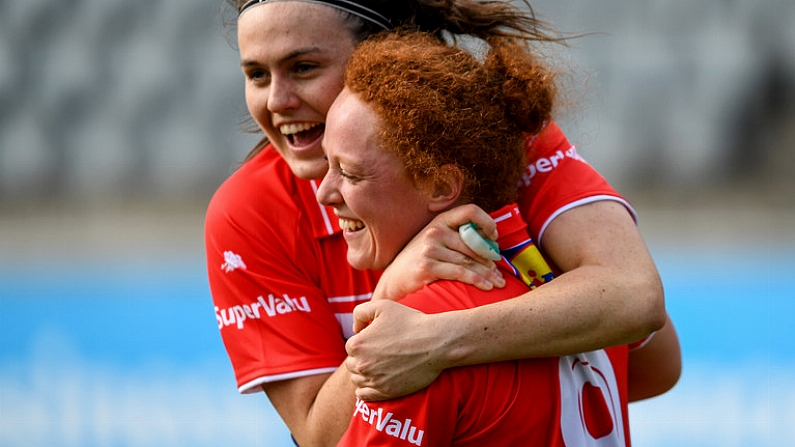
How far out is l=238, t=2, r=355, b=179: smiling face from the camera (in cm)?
274

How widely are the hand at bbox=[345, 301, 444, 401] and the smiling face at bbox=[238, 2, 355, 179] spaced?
0.68 meters

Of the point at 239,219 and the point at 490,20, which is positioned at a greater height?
the point at 490,20

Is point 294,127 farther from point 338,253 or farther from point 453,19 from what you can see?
point 453,19

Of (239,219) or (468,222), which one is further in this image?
(239,219)

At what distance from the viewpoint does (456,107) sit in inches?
90.5

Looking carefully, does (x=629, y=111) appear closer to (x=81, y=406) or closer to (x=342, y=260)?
(x=81, y=406)

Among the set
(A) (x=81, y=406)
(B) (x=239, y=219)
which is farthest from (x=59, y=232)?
(B) (x=239, y=219)

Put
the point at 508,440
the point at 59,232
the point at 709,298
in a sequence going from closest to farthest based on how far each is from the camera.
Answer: the point at 508,440, the point at 709,298, the point at 59,232

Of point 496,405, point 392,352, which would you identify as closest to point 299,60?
point 392,352

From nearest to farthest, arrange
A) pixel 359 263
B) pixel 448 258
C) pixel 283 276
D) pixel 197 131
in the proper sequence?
1. pixel 448 258
2. pixel 359 263
3. pixel 283 276
4. pixel 197 131

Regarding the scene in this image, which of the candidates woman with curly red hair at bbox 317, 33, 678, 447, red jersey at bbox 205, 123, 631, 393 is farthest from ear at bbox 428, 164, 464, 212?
red jersey at bbox 205, 123, 631, 393

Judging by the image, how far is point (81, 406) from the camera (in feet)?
21.2

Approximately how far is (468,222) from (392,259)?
0.26 m

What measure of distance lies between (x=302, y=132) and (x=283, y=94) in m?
0.14
